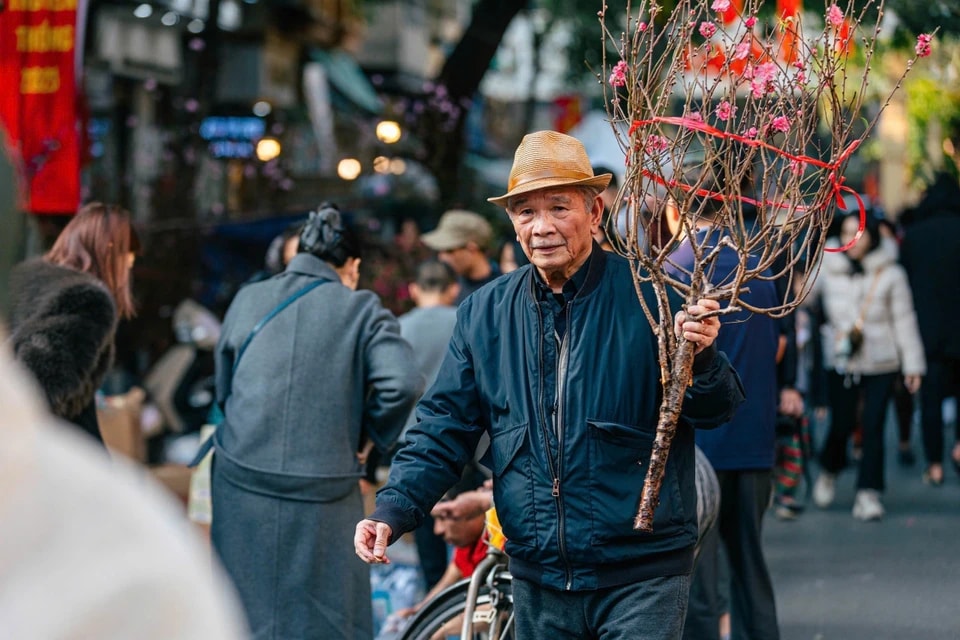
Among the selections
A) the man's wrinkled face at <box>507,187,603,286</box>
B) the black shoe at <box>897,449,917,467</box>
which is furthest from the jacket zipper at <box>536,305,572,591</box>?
the black shoe at <box>897,449,917,467</box>

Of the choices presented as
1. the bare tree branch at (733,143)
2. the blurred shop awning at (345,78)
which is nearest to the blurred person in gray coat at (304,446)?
the bare tree branch at (733,143)

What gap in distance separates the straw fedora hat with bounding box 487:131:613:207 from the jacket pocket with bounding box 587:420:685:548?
0.74 metres

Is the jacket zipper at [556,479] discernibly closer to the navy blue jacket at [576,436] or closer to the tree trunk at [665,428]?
the navy blue jacket at [576,436]

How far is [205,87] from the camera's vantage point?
16.7m

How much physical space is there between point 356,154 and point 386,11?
19394 mm

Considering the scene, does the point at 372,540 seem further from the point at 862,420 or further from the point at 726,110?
the point at 862,420

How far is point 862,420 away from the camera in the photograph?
10.8 meters

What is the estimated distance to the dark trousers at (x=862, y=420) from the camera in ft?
34.6

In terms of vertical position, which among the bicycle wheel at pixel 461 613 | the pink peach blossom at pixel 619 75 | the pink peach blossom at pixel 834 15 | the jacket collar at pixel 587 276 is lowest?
the bicycle wheel at pixel 461 613

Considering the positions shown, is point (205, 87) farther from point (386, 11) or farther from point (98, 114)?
point (386, 11)

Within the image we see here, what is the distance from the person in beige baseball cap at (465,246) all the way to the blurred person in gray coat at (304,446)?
8.56ft

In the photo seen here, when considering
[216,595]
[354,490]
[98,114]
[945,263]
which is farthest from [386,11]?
[216,595]

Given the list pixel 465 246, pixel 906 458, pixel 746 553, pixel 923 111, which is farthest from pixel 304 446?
pixel 923 111

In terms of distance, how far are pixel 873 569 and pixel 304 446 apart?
14.6 feet
